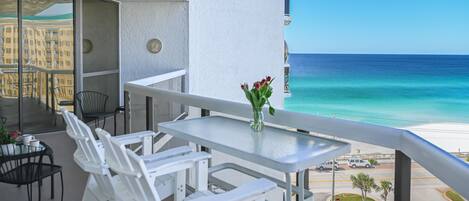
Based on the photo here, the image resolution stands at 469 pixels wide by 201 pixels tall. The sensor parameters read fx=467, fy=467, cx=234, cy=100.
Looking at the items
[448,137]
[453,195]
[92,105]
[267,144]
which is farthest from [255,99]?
[448,137]

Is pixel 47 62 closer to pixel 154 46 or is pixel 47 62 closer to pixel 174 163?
pixel 154 46

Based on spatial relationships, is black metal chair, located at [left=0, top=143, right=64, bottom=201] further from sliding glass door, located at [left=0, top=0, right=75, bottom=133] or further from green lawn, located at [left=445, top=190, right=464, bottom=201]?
green lawn, located at [left=445, top=190, right=464, bottom=201]

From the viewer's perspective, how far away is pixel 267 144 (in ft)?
8.13

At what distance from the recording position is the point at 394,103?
29.8 meters

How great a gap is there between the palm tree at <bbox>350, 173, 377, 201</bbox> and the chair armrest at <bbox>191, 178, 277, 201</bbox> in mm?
452

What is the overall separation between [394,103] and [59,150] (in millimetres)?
27008

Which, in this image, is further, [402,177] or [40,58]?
[40,58]

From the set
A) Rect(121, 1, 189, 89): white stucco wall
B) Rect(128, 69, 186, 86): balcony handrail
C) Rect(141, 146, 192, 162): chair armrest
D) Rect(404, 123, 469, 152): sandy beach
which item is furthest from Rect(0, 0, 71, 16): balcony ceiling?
Rect(404, 123, 469, 152): sandy beach

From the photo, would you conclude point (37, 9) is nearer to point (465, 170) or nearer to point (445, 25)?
point (465, 170)

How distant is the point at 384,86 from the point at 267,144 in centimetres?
3083

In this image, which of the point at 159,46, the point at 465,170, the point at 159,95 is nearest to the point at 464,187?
the point at 465,170

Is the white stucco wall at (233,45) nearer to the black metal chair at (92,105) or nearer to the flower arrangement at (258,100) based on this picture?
the black metal chair at (92,105)

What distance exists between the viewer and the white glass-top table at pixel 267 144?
2184 mm

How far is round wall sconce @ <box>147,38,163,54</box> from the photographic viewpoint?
833cm
